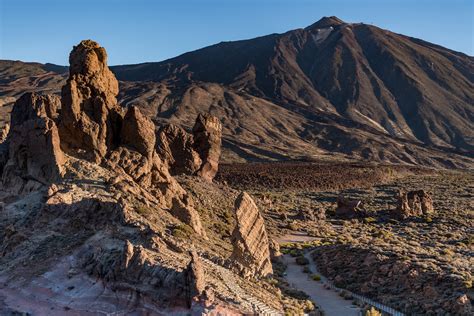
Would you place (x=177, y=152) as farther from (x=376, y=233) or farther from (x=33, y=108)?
(x=376, y=233)

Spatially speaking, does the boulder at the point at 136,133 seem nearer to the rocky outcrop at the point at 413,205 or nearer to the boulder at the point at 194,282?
the boulder at the point at 194,282

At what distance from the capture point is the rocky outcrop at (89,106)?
1252 inches

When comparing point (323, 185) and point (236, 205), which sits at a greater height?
point (236, 205)

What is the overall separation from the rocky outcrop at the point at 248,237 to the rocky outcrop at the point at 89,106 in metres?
10.0

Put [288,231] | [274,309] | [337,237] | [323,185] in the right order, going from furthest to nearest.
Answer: [323,185] < [288,231] < [337,237] < [274,309]

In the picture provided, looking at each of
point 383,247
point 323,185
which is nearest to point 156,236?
point 383,247

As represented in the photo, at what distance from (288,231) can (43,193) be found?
95.2 feet

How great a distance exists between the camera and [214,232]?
37281 mm

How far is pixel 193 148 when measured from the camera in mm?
54844

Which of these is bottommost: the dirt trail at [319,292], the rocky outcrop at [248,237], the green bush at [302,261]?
the green bush at [302,261]

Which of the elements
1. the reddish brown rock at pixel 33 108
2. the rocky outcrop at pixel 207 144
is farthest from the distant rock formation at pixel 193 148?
the reddish brown rock at pixel 33 108

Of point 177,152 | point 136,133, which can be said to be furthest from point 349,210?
point 136,133

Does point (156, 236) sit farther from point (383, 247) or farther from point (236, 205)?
point (383, 247)

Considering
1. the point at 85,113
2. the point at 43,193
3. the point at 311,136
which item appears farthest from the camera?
the point at 311,136
